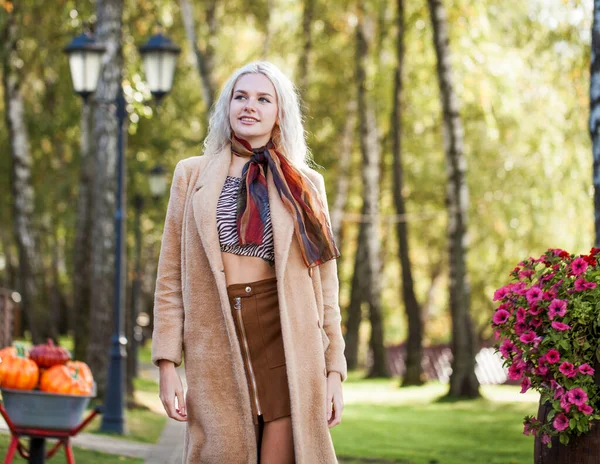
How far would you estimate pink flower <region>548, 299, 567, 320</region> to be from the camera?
5918 mm

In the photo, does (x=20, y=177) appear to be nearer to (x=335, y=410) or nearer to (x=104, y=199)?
(x=104, y=199)

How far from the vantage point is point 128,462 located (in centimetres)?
988

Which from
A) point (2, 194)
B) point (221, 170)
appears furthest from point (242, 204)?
point (2, 194)

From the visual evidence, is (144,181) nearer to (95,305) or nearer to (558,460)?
(95,305)

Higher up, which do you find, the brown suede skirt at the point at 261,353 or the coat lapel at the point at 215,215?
the coat lapel at the point at 215,215

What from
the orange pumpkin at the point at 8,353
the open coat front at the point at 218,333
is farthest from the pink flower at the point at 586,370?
the orange pumpkin at the point at 8,353

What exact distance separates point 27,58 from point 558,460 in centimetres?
2163

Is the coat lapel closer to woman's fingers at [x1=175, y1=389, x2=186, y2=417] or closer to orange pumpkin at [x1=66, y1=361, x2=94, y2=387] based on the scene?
woman's fingers at [x1=175, y1=389, x2=186, y2=417]

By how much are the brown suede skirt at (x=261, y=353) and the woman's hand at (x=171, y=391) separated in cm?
24

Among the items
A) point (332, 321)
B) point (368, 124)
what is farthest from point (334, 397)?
point (368, 124)

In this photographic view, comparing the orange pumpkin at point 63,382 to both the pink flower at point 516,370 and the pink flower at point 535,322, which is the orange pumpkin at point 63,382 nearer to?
the pink flower at point 516,370

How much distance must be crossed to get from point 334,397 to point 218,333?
1.61ft

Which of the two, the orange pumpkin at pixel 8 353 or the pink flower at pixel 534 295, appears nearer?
the pink flower at pixel 534 295

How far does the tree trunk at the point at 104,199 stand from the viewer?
15211 millimetres
